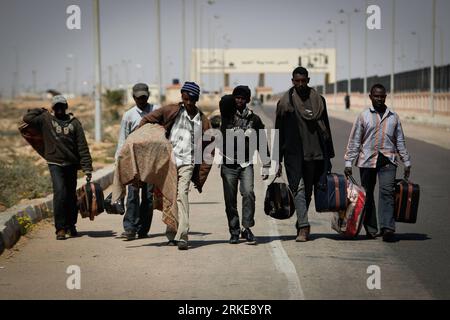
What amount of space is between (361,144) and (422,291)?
349cm

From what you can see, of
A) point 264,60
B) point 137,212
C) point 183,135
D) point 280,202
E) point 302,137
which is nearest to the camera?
point 183,135

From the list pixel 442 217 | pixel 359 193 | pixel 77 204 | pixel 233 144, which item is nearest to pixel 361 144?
pixel 359 193

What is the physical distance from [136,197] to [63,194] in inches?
35.1

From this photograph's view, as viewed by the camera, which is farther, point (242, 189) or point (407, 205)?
point (407, 205)

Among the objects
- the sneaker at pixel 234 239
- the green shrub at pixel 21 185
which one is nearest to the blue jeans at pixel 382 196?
the sneaker at pixel 234 239

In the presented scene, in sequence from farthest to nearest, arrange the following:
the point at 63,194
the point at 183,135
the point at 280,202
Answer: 1. the point at 63,194
2. the point at 280,202
3. the point at 183,135

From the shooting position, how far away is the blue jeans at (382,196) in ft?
37.8

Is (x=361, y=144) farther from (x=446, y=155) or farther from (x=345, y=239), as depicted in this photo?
(x=446, y=155)

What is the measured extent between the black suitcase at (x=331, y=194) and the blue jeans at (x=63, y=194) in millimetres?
2979

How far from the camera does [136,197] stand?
1203cm

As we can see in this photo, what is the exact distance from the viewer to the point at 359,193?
37.7 feet

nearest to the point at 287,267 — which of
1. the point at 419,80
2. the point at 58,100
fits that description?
the point at 58,100

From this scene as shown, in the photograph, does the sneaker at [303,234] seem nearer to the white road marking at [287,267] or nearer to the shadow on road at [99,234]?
the white road marking at [287,267]

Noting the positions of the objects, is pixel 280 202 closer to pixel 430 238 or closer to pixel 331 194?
pixel 331 194
